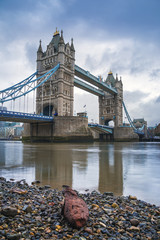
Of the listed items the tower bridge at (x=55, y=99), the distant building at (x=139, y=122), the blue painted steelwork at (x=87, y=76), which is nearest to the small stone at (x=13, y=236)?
the tower bridge at (x=55, y=99)

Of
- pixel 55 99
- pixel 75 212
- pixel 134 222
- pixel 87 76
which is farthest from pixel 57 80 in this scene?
pixel 134 222

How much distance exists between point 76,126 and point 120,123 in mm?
31918

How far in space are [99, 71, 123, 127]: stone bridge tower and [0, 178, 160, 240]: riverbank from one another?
177 ft

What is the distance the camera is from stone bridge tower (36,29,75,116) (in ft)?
110

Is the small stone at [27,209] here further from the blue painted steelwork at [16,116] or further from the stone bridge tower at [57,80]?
the stone bridge tower at [57,80]

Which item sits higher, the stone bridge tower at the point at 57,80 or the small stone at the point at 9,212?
the stone bridge tower at the point at 57,80

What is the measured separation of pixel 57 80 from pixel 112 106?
2767 centimetres

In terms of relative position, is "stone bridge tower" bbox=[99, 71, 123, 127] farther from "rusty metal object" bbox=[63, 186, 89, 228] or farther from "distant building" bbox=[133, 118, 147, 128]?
"rusty metal object" bbox=[63, 186, 89, 228]

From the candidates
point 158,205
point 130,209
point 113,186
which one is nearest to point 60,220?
point 130,209

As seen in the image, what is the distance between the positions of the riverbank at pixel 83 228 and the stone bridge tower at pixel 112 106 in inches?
2119

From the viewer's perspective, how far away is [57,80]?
111 feet

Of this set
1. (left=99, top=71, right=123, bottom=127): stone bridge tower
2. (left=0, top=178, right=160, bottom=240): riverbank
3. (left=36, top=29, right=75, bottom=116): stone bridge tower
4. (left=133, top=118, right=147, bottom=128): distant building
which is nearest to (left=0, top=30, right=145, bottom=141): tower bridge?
(left=36, top=29, right=75, bottom=116): stone bridge tower

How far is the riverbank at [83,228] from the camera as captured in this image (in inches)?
66.9

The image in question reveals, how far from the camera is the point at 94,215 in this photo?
2.12 metres
